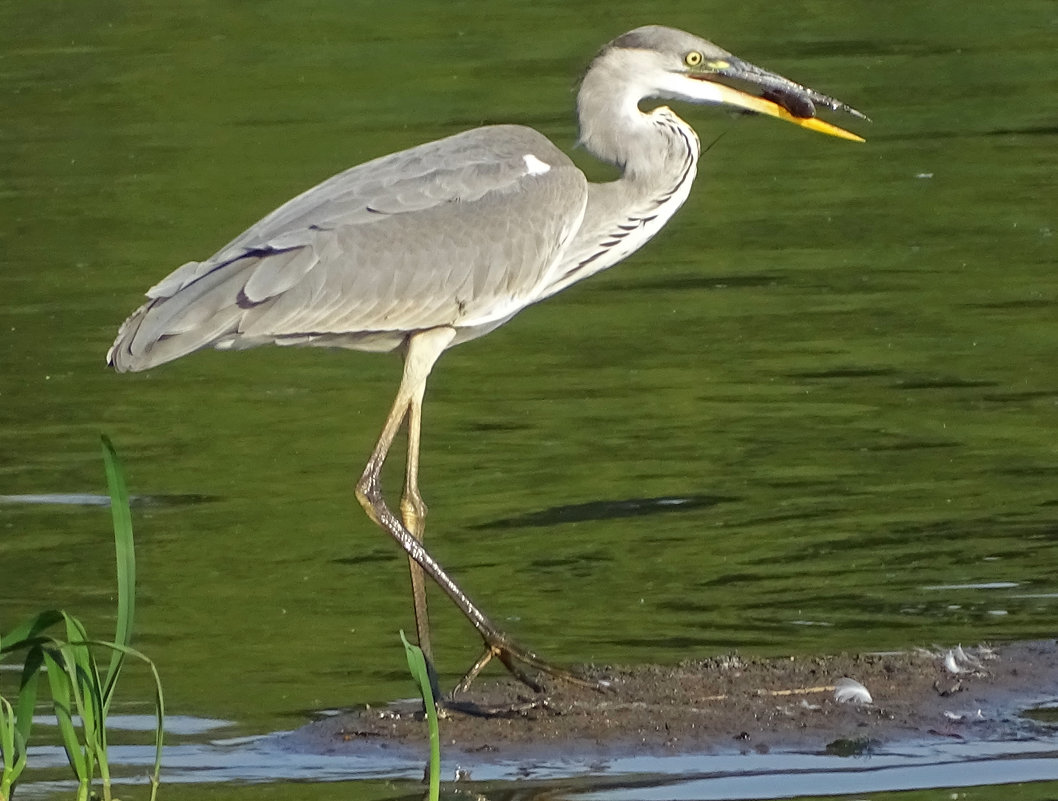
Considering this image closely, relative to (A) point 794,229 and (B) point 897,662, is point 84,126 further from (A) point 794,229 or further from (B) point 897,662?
(B) point 897,662

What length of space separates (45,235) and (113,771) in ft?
31.5

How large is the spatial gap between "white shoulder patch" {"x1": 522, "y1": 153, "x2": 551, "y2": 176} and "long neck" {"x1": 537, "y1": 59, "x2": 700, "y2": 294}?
273 mm

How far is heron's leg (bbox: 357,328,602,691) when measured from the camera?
7.48 metres

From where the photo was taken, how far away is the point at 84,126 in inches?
781

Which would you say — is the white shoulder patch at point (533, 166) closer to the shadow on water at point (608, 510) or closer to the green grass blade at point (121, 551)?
the shadow on water at point (608, 510)

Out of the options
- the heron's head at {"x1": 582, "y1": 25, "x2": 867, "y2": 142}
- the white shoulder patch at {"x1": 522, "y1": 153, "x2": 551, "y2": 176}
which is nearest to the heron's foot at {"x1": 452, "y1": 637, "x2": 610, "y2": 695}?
the white shoulder patch at {"x1": 522, "y1": 153, "x2": 551, "y2": 176}

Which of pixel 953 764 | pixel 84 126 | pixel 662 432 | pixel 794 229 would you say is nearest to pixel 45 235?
pixel 84 126

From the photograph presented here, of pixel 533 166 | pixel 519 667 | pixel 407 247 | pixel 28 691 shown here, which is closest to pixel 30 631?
pixel 28 691

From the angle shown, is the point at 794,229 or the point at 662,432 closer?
the point at 662,432

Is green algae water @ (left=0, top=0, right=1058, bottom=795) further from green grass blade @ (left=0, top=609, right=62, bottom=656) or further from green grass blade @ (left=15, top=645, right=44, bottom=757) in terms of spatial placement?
green grass blade @ (left=0, top=609, right=62, bottom=656)

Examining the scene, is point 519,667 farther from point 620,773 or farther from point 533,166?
point 533,166

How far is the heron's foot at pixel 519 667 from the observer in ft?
24.3

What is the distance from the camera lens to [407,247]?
8.19m

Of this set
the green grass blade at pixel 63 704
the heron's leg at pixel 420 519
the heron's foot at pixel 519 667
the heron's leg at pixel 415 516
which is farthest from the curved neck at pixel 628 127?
the green grass blade at pixel 63 704
